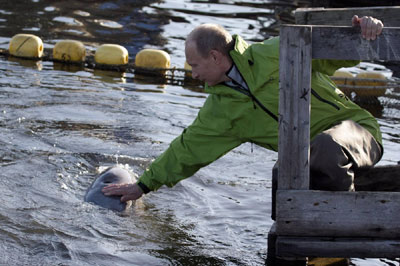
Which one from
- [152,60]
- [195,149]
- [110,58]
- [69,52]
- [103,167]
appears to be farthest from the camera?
[69,52]

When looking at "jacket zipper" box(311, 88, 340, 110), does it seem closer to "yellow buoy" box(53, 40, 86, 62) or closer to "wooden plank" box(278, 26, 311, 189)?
"wooden plank" box(278, 26, 311, 189)

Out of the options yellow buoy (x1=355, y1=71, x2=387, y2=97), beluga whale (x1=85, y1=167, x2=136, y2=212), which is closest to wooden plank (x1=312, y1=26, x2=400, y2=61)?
beluga whale (x1=85, y1=167, x2=136, y2=212)

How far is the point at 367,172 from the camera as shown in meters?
5.59

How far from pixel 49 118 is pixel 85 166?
6.60 ft

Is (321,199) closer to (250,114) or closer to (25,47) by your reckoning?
(250,114)

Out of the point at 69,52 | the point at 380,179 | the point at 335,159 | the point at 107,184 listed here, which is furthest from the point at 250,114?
the point at 69,52

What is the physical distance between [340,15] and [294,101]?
146 centimetres

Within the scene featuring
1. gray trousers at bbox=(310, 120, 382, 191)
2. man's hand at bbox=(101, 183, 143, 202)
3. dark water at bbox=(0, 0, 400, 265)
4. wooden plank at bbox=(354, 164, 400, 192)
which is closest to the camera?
gray trousers at bbox=(310, 120, 382, 191)

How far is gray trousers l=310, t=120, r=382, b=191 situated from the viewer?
4754mm

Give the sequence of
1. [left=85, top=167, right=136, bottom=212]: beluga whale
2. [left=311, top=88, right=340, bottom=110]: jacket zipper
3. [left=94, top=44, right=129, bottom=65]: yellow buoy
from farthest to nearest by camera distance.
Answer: [left=94, top=44, right=129, bottom=65]: yellow buoy < [left=85, top=167, right=136, bottom=212]: beluga whale < [left=311, top=88, right=340, bottom=110]: jacket zipper

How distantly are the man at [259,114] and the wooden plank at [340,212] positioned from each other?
0.70 feet

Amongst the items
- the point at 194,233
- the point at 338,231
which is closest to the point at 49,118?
the point at 194,233

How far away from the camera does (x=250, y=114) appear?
18.1ft

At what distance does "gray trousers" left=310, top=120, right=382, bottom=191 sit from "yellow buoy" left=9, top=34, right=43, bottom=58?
362 inches
